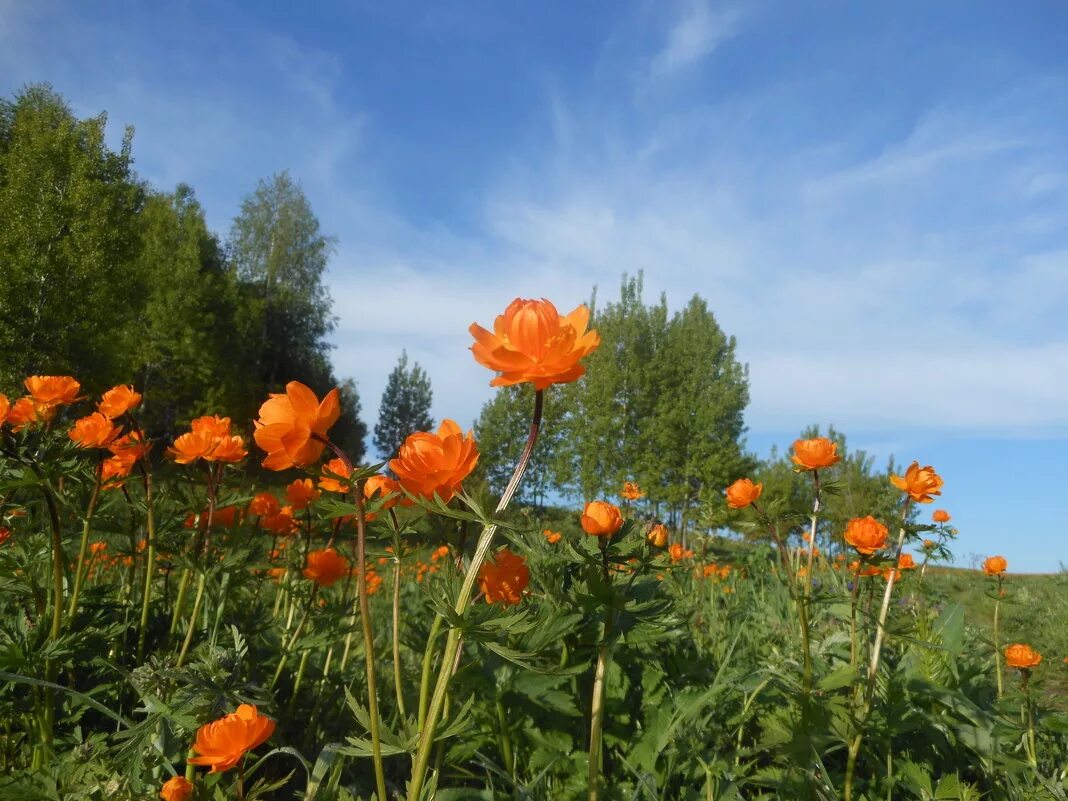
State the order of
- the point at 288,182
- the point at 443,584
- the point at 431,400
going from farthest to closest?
the point at 431,400
the point at 288,182
the point at 443,584

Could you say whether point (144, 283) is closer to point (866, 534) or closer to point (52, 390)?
point (52, 390)

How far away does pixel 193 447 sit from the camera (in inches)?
65.4

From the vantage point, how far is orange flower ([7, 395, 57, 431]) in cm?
162

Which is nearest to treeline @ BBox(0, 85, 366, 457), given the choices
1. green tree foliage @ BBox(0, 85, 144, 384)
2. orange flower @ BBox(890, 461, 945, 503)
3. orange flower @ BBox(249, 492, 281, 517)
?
green tree foliage @ BBox(0, 85, 144, 384)

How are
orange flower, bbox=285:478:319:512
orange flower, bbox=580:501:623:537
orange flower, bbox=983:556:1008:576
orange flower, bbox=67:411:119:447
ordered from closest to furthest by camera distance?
orange flower, bbox=580:501:623:537 < orange flower, bbox=67:411:119:447 < orange flower, bbox=285:478:319:512 < orange flower, bbox=983:556:1008:576

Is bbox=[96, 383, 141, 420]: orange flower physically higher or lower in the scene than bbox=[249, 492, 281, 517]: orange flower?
higher

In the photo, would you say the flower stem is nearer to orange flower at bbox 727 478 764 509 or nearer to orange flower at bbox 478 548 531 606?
orange flower at bbox 478 548 531 606

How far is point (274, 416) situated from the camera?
2.73 ft

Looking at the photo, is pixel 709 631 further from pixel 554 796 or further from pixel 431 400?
pixel 431 400

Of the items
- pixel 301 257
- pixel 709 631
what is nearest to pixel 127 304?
pixel 301 257

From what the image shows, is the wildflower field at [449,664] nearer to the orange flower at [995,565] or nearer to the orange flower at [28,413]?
the orange flower at [28,413]

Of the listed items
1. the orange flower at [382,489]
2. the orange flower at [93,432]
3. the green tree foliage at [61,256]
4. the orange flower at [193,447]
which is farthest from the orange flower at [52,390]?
the green tree foliage at [61,256]

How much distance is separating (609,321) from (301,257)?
13.1 metres

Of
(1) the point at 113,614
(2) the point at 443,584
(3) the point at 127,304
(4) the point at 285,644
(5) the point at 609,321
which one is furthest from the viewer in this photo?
(5) the point at 609,321
